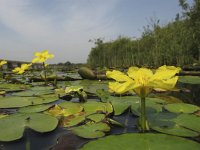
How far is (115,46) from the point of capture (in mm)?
17078

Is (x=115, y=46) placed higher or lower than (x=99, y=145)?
higher

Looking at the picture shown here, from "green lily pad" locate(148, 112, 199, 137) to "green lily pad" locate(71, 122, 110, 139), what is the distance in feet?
0.72

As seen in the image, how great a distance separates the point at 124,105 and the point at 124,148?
771 mm

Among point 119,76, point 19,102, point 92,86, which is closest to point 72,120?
point 119,76

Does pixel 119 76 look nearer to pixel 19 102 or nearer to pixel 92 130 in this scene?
pixel 92 130

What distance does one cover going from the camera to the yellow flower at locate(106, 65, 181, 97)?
967 millimetres

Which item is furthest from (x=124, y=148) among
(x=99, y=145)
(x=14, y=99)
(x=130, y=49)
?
(x=130, y=49)

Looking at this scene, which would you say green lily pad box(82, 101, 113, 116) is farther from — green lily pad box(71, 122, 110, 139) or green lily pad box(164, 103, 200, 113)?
green lily pad box(164, 103, 200, 113)

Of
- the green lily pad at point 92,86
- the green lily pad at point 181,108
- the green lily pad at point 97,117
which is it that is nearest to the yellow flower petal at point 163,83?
the green lily pad at point 97,117

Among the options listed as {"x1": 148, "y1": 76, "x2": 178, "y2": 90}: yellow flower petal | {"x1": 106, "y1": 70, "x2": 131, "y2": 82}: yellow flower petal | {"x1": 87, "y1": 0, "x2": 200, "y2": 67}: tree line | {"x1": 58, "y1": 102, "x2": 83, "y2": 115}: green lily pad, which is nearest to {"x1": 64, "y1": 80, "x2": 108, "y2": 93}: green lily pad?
{"x1": 58, "y1": 102, "x2": 83, "y2": 115}: green lily pad

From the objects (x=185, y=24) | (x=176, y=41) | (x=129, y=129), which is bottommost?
(x=129, y=129)

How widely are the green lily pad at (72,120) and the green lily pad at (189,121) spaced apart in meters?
0.49

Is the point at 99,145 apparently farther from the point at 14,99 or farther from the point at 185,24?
the point at 185,24

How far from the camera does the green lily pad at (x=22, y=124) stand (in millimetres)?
1116
